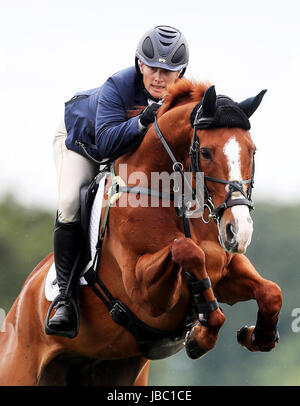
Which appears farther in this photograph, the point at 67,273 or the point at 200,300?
the point at 67,273

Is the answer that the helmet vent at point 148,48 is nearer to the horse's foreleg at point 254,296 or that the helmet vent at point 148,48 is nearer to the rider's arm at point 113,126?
the rider's arm at point 113,126

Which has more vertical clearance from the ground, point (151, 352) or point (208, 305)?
point (208, 305)

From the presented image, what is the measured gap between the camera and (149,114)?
7086 mm

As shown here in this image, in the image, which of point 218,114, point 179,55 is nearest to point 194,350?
point 218,114

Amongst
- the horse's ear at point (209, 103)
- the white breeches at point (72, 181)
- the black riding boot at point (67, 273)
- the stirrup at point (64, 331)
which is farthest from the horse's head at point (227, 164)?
the stirrup at point (64, 331)

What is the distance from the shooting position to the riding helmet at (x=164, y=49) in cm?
737

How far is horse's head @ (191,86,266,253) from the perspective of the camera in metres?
6.18

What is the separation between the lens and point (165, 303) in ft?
22.3

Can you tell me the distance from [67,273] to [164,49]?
209 centimetres

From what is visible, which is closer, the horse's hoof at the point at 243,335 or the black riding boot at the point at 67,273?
the horse's hoof at the point at 243,335

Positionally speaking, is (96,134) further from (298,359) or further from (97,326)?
(298,359)

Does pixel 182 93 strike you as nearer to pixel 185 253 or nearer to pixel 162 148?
pixel 162 148

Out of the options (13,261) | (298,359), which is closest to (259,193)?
(298,359)

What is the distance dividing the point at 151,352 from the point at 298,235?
106 ft
